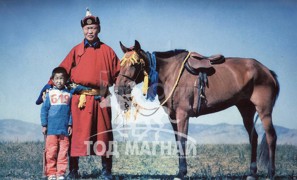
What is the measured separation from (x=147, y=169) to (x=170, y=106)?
192 cm

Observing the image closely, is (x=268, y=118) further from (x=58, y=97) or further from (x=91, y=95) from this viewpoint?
(x=58, y=97)

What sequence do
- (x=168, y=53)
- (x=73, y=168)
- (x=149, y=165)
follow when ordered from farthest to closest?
1. (x=149, y=165)
2. (x=168, y=53)
3. (x=73, y=168)

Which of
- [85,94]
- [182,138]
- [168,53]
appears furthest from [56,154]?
[168,53]

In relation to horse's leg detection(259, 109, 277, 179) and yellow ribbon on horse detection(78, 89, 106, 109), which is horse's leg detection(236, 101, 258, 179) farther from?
yellow ribbon on horse detection(78, 89, 106, 109)

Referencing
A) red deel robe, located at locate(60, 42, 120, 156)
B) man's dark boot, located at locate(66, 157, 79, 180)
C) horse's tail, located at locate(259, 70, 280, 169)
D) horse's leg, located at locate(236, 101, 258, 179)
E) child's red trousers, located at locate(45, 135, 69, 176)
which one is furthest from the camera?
horse's leg, located at locate(236, 101, 258, 179)

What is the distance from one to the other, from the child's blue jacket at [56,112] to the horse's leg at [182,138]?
1704 mm

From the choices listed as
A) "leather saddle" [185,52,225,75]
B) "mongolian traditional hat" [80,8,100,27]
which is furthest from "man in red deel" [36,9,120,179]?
"leather saddle" [185,52,225,75]

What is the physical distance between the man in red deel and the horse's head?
202mm

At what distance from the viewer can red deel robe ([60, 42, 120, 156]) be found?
572 cm

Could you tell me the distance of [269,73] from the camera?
6.57 meters

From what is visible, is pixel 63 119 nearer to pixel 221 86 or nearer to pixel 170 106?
pixel 170 106

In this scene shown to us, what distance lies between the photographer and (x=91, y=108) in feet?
18.9

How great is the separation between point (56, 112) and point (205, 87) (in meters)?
2.47

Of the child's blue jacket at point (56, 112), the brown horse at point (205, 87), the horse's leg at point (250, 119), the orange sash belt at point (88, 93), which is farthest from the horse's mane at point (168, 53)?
the child's blue jacket at point (56, 112)
